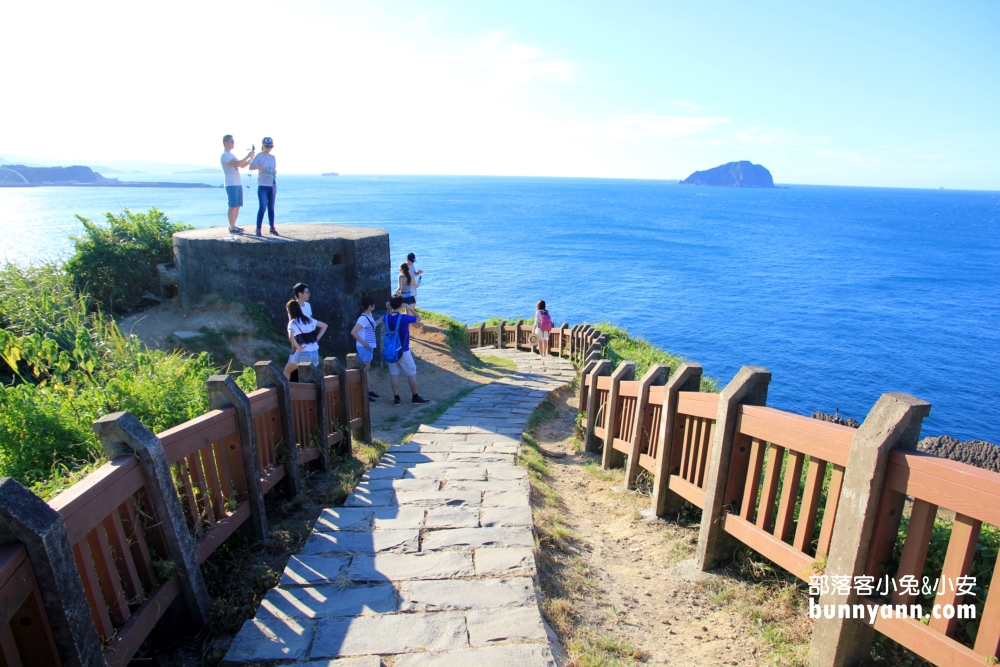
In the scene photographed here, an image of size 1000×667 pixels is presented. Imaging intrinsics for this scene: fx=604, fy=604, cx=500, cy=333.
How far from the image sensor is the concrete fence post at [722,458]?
Result: 12.1 feet

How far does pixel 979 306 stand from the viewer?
44.2 meters

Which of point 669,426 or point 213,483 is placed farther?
point 669,426

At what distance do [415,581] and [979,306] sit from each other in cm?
5407

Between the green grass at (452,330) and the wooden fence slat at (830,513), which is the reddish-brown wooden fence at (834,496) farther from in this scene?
the green grass at (452,330)

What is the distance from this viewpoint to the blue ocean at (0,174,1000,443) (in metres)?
28.2

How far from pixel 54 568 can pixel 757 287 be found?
5300 cm

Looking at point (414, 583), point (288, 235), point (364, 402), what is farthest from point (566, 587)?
point (288, 235)

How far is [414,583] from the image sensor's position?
3.51m

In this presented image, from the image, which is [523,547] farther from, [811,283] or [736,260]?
[736,260]

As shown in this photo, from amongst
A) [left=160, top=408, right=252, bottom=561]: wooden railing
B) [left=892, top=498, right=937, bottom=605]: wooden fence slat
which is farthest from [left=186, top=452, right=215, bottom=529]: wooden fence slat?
[left=892, top=498, right=937, bottom=605]: wooden fence slat

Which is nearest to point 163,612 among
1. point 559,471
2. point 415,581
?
point 415,581

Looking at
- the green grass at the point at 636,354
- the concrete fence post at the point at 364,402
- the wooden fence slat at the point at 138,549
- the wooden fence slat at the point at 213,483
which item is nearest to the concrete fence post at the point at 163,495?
the wooden fence slat at the point at 138,549

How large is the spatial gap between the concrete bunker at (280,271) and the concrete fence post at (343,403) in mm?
5149

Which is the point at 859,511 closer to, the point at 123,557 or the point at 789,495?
the point at 789,495
